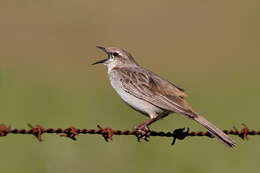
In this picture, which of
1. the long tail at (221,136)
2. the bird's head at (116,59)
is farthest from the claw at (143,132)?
the bird's head at (116,59)

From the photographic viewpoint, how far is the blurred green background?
11453 mm

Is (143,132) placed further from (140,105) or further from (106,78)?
(106,78)

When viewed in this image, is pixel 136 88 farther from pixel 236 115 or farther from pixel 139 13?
pixel 139 13

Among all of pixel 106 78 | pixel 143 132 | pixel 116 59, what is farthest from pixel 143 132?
pixel 106 78

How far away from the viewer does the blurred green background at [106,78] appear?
11453 millimetres

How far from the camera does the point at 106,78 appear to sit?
18.2 meters

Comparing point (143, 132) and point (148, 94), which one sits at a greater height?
point (148, 94)

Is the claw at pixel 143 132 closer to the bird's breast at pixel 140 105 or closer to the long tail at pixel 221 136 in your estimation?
the bird's breast at pixel 140 105

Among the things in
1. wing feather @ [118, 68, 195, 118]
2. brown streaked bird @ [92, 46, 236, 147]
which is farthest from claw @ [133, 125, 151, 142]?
wing feather @ [118, 68, 195, 118]

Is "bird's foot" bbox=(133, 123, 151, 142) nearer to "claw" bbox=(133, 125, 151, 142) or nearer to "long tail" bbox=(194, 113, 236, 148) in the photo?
"claw" bbox=(133, 125, 151, 142)

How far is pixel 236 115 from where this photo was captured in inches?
543

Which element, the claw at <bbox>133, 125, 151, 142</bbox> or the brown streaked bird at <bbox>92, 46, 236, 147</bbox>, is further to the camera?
the claw at <bbox>133, 125, 151, 142</bbox>

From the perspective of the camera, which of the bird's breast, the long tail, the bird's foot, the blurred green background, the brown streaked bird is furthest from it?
the blurred green background

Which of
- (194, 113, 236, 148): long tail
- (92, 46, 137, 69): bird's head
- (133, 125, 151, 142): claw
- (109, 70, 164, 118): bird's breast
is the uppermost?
(92, 46, 137, 69): bird's head
